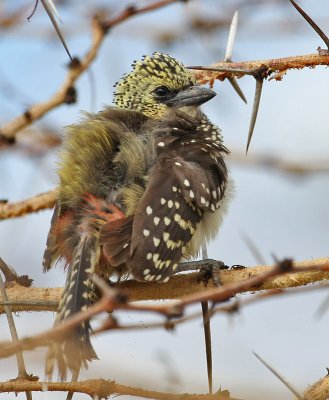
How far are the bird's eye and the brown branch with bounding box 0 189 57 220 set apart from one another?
1227 millimetres

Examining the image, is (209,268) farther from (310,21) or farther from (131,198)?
(310,21)

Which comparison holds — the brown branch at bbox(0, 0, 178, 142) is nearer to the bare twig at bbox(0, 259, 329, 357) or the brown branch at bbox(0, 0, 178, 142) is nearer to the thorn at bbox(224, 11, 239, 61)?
the thorn at bbox(224, 11, 239, 61)

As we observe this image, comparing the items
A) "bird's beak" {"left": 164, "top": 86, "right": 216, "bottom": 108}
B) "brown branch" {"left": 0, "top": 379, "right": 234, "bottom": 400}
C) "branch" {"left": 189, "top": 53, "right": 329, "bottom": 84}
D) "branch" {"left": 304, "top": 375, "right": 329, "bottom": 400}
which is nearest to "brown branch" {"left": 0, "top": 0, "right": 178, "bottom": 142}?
"branch" {"left": 189, "top": 53, "right": 329, "bottom": 84}

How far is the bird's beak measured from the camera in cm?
452

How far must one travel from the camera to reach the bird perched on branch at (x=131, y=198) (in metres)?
3.14

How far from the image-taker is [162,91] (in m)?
4.78

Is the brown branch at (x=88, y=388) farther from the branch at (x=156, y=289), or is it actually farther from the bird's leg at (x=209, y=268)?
the bird's leg at (x=209, y=268)

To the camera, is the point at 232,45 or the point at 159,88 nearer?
Answer: the point at 232,45

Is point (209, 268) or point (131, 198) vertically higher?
point (131, 198)

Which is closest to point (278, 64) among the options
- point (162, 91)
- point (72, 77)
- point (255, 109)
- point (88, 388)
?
point (255, 109)

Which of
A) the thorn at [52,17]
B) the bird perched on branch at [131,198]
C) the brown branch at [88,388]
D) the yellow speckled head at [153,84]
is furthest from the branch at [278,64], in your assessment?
the yellow speckled head at [153,84]

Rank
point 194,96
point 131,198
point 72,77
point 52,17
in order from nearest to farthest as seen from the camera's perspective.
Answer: point 52,17 < point 72,77 < point 131,198 < point 194,96

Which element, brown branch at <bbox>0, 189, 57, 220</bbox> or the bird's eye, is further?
the bird's eye

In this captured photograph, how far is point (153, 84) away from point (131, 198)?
1622mm
